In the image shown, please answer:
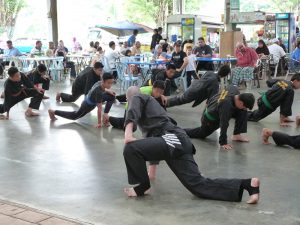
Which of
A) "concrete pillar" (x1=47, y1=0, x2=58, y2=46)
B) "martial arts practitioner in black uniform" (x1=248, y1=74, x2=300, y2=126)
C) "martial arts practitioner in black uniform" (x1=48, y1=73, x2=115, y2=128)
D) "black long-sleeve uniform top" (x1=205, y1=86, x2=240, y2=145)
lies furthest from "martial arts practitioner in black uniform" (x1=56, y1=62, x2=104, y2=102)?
"concrete pillar" (x1=47, y1=0, x2=58, y2=46)

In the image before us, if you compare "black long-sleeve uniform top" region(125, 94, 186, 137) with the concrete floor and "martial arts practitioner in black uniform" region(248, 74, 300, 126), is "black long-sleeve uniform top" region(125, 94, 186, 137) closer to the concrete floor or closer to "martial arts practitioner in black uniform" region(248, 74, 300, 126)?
the concrete floor

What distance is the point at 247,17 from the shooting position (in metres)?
18.5

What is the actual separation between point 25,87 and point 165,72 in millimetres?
2675

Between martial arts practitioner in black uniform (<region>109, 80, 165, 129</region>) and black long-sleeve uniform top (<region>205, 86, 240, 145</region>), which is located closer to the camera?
martial arts practitioner in black uniform (<region>109, 80, 165, 129</region>)

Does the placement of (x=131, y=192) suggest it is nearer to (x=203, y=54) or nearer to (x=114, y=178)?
(x=114, y=178)

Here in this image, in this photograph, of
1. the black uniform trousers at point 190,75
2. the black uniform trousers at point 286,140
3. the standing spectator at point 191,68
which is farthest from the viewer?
the black uniform trousers at point 190,75

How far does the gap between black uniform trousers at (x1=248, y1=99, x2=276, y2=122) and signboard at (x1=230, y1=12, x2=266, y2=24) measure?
8.97 meters

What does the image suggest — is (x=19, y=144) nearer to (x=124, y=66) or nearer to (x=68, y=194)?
(x=68, y=194)

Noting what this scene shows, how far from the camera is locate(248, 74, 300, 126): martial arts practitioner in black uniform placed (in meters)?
8.37

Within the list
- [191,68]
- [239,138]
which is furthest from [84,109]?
[191,68]

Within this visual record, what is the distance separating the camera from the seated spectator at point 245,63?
13.4m

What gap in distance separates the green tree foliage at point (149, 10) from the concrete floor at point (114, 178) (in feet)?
89.0

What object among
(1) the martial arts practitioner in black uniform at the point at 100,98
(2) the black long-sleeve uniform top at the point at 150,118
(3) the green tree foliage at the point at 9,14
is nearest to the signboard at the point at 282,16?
(1) the martial arts practitioner in black uniform at the point at 100,98

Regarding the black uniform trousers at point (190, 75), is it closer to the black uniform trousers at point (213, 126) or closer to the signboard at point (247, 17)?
the signboard at point (247, 17)
